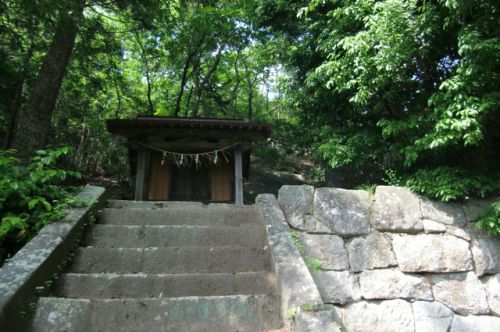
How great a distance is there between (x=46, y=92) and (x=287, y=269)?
18.8 feet

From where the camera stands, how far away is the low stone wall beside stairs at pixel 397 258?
4.27m

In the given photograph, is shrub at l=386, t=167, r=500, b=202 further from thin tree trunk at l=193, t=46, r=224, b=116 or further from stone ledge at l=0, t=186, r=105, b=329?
thin tree trunk at l=193, t=46, r=224, b=116

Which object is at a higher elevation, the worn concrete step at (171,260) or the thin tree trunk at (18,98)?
the thin tree trunk at (18,98)

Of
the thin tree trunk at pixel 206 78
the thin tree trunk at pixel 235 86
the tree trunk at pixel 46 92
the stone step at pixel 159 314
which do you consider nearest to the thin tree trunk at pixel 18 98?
the tree trunk at pixel 46 92

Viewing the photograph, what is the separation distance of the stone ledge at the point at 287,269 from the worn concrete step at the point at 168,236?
258 mm

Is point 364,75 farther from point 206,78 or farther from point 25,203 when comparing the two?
point 206,78

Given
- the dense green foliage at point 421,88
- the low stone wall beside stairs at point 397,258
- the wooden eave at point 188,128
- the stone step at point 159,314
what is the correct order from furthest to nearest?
the wooden eave at point 188,128 → the dense green foliage at point 421,88 → the low stone wall beside stairs at point 397,258 → the stone step at point 159,314

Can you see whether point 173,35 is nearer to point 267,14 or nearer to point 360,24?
point 267,14

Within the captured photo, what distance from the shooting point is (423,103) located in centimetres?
566

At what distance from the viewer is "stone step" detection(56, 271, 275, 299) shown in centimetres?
299

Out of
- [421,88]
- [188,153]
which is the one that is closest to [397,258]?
[421,88]

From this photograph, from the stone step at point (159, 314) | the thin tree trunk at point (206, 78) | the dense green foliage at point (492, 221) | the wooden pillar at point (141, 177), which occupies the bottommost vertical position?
the stone step at point (159, 314)

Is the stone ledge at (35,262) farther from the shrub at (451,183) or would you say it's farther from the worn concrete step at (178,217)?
the shrub at (451,183)

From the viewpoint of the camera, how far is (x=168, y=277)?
10.4 feet
